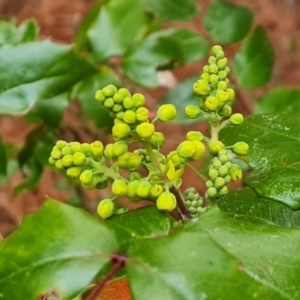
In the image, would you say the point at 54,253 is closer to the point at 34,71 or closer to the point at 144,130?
the point at 144,130

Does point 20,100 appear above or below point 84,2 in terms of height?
above

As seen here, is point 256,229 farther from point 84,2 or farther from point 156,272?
point 84,2

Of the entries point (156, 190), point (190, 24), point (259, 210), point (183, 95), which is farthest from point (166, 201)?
point (190, 24)

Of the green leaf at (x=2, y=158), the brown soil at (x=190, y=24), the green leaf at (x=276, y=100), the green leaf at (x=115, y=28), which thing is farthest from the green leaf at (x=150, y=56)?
the brown soil at (x=190, y=24)

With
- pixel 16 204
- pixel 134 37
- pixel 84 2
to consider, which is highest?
pixel 134 37

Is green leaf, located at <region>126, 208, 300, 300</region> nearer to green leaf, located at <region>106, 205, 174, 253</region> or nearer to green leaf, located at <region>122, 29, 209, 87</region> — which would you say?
green leaf, located at <region>106, 205, 174, 253</region>

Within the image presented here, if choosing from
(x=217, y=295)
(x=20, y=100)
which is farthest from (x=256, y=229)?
(x=20, y=100)
